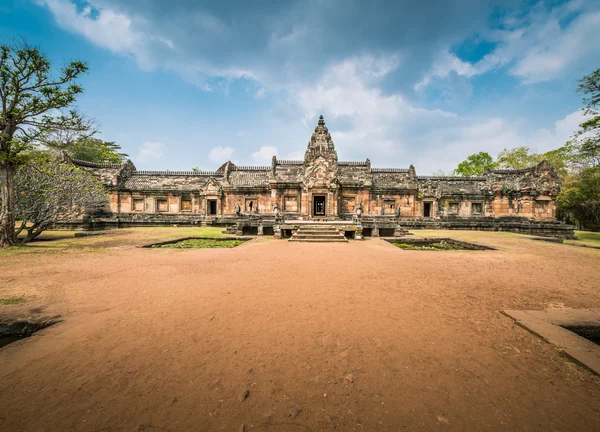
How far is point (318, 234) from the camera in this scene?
586 inches

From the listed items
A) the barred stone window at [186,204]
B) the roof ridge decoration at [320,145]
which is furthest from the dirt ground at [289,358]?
the barred stone window at [186,204]

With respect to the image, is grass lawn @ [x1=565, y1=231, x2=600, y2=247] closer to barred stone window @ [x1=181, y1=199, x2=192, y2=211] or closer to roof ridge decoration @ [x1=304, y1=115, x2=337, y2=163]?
roof ridge decoration @ [x1=304, y1=115, x2=337, y2=163]

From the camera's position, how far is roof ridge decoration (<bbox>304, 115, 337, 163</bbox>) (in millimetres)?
21203

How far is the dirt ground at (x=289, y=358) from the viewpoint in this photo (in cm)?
207

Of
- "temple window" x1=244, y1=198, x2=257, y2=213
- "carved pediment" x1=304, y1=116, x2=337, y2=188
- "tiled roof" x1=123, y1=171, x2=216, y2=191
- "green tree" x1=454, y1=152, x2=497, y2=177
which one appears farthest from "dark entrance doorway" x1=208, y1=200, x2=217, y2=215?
"green tree" x1=454, y1=152, x2=497, y2=177

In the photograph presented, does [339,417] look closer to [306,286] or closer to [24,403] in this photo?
[24,403]

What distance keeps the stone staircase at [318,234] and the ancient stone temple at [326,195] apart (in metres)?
4.71

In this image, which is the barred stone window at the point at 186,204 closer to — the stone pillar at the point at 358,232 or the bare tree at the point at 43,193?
the bare tree at the point at 43,193

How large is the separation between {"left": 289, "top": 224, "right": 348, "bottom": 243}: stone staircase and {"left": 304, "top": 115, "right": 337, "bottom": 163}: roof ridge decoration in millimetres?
8047

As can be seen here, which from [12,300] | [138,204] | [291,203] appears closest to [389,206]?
[291,203]

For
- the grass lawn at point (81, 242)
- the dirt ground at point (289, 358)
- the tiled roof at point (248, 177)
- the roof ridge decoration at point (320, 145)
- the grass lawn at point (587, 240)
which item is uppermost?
the roof ridge decoration at point (320, 145)

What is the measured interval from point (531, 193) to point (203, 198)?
106 feet

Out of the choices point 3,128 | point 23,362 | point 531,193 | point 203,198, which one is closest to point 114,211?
point 203,198

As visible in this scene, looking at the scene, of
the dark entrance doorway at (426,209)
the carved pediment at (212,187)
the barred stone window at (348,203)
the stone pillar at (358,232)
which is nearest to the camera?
the stone pillar at (358,232)
